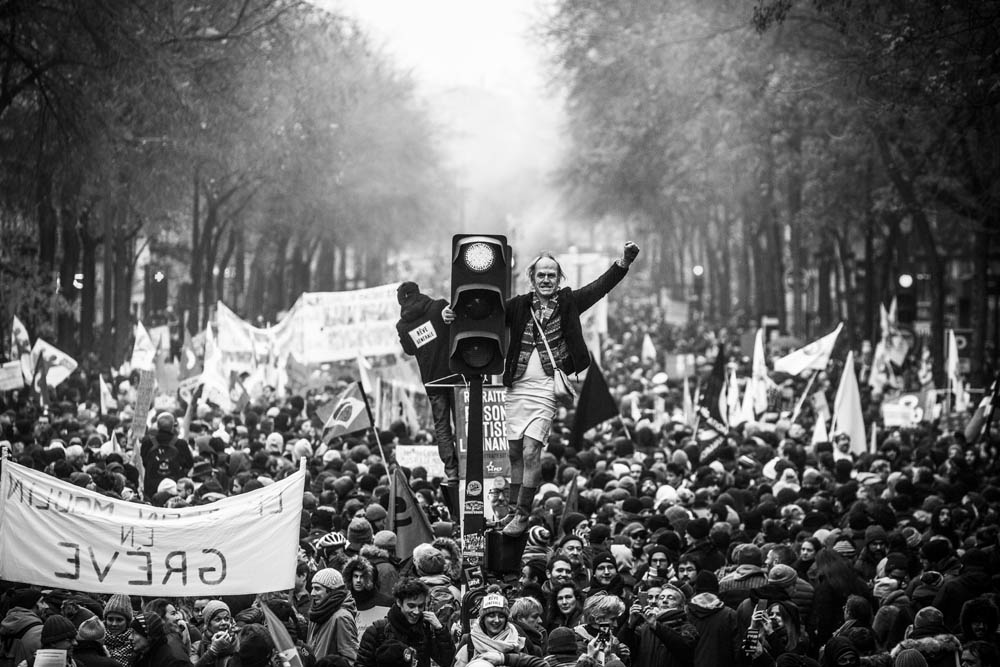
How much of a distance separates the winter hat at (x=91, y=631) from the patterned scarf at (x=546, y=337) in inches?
157

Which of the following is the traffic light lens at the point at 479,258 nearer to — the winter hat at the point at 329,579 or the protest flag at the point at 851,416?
the winter hat at the point at 329,579

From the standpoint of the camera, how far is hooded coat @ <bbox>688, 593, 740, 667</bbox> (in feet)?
30.4

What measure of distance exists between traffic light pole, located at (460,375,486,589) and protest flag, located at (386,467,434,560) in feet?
5.12

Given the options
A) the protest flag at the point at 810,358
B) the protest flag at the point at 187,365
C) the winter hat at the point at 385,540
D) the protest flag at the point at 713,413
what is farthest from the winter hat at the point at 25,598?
the protest flag at the point at 810,358

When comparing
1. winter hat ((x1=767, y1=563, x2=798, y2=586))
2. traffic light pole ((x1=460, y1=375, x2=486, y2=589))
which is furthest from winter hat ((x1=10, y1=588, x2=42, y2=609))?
winter hat ((x1=767, y1=563, x2=798, y2=586))

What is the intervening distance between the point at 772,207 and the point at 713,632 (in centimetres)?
4063

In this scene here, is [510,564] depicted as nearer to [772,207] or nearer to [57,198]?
[57,198]

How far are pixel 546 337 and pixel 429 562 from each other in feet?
7.31

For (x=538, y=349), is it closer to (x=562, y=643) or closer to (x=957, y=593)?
(x=957, y=593)

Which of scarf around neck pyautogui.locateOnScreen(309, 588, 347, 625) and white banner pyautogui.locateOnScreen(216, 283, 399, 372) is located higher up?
white banner pyautogui.locateOnScreen(216, 283, 399, 372)

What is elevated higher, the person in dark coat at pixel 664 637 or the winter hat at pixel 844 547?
the winter hat at pixel 844 547

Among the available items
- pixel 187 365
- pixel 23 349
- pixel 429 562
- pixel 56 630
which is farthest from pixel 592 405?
pixel 23 349

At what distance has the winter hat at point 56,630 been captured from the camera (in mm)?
8805

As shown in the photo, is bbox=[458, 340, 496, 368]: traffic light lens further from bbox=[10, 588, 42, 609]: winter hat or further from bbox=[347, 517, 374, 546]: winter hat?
bbox=[10, 588, 42, 609]: winter hat
